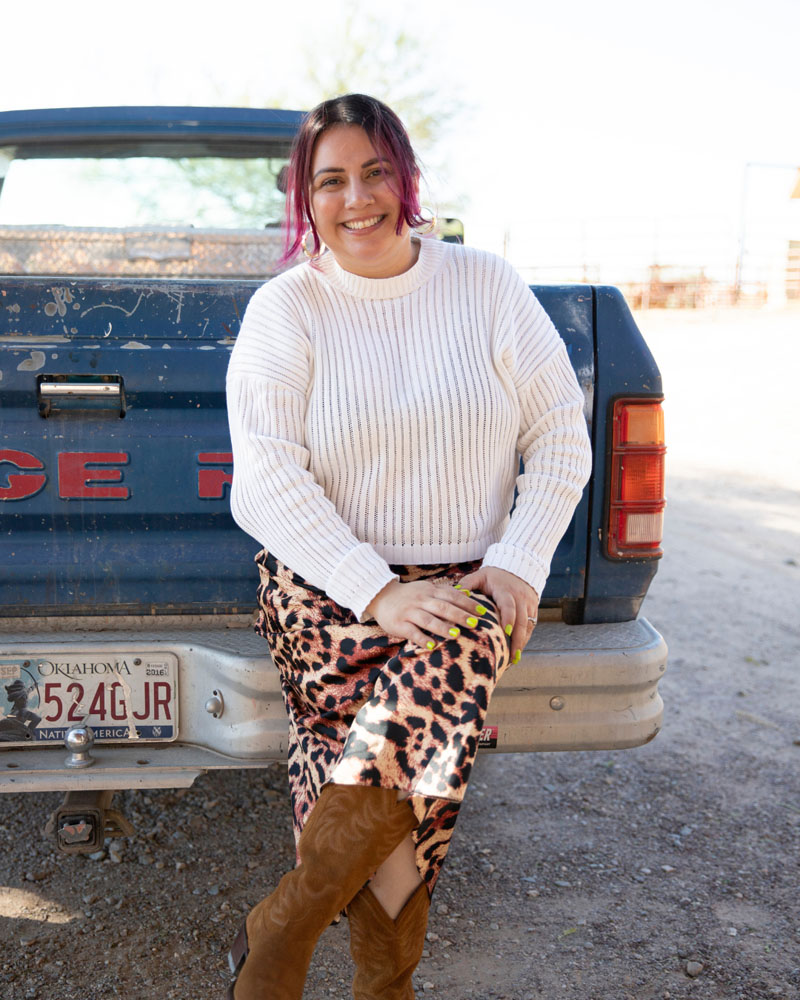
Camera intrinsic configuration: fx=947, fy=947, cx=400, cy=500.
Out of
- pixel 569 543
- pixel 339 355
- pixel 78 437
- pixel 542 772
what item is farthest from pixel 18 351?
pixel 542 772

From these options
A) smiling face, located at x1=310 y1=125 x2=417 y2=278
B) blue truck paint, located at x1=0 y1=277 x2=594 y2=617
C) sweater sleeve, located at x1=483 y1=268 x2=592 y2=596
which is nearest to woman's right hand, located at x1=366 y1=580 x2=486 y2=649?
sweater sleeve, located at x1=483 y1=268 x2=592 y2=596

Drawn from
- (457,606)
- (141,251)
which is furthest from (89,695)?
(141,251)

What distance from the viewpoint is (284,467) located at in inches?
73.7

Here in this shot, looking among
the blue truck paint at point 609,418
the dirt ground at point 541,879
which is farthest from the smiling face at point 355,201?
the dirt ground at point 541,879

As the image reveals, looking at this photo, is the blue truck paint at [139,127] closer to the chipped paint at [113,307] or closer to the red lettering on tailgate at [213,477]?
the chipped paint at [113,307]

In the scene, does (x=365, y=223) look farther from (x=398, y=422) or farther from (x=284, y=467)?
(x=284, y=467)

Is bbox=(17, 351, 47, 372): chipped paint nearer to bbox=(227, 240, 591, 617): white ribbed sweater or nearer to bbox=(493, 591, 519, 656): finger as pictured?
bbox=(227, 240, 591, 617): white ribbed sweater

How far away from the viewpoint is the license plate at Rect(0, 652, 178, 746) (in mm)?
2111

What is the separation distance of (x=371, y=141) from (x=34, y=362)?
2.94 ft

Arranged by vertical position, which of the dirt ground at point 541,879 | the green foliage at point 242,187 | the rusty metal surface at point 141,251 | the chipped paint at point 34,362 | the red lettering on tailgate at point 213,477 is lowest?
the dirt ground at point 541,879

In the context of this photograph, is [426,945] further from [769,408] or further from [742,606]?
[769,408]

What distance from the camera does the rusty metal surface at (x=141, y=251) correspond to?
3479 mm

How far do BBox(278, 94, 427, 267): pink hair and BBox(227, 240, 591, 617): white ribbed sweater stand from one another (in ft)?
0.39

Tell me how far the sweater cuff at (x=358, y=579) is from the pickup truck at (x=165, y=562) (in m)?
0.39
